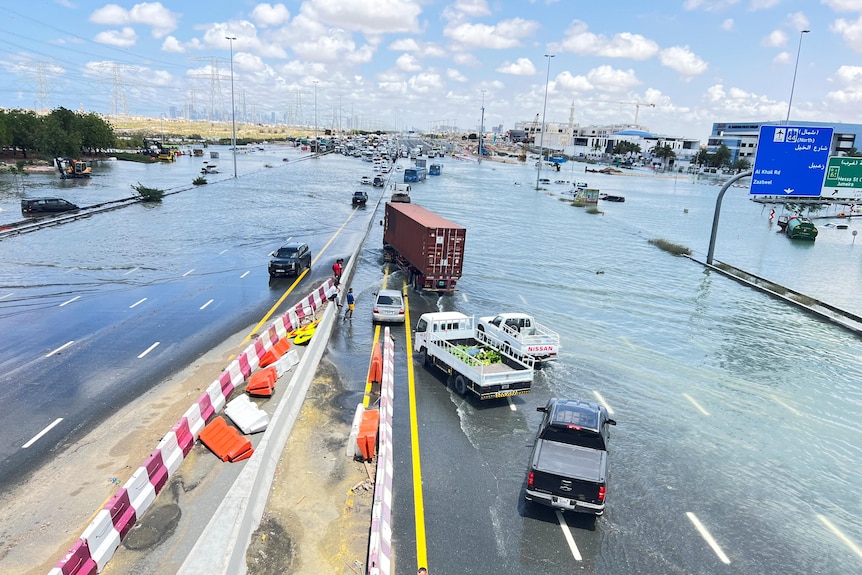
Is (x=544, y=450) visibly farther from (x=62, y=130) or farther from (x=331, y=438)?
(x=62, y=130)

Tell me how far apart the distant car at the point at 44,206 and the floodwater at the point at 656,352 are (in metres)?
2.54

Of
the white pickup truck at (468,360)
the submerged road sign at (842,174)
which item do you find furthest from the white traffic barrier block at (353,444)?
the submerged road sign at (842,174)

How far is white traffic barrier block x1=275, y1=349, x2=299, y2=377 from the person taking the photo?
18.1m

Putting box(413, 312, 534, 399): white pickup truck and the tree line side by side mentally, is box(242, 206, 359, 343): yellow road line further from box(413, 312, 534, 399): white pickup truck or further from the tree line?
the tree line

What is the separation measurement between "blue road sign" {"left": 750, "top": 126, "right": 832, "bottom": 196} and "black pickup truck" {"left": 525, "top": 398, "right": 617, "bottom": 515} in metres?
27.7

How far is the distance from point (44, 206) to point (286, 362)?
4521 centimetres

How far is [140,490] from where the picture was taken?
11.0 m

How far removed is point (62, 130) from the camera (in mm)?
98188

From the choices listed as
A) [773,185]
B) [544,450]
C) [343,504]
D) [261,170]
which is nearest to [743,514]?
[544,450]

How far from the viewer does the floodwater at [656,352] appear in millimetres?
12078

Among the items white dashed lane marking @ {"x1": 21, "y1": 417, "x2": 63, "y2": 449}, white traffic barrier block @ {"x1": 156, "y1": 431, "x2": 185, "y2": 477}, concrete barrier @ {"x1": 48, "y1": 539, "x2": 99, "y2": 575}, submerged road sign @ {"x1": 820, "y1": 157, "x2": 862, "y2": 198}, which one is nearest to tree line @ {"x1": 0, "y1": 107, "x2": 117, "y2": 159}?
white dashed lane marking @ {"x1": 21, "y1": 417, "x2": 63, "y2": 449}

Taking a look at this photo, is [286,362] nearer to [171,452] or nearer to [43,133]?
[171,452]

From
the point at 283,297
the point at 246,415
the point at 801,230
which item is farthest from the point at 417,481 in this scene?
the point at 801,230

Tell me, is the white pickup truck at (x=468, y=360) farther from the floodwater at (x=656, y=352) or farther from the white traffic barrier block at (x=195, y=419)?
the white traffic barrier block at (x=195, y=419)
